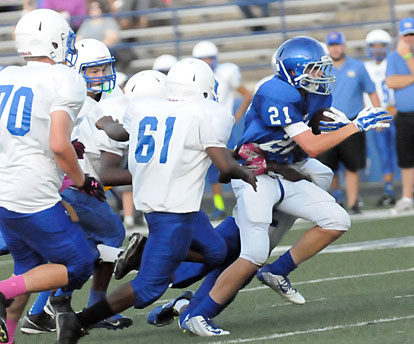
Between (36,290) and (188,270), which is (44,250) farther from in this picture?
(188,270)

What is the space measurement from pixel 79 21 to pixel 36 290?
320 inches

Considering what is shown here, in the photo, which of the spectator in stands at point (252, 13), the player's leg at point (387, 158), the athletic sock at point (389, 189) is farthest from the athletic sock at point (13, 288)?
the spectator in stands at point (252, 13)

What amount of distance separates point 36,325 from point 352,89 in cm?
512

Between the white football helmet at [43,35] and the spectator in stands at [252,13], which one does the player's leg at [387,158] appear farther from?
the white football helmet at [43,35]

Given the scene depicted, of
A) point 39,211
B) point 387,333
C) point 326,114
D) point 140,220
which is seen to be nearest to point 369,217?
point 140,220

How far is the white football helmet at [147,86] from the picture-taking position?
18.2ft

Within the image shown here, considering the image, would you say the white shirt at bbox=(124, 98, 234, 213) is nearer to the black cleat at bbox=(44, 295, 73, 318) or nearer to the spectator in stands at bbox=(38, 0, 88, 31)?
the black cleat at bbox=(44, 295, 73, 318)

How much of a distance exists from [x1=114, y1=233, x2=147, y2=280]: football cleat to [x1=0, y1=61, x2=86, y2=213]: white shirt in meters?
0.56

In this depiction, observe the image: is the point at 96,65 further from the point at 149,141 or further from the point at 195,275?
the point at 195,275

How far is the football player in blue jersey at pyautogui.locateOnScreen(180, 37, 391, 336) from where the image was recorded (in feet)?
17.5

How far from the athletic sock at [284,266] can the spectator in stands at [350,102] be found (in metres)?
4.14

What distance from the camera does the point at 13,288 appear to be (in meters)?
4.86

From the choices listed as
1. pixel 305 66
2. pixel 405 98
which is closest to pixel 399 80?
pixel 405 98

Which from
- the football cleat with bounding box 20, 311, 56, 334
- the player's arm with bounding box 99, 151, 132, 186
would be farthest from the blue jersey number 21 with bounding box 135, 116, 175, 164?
the football cleat with bounding box 20, 311, 56, 334
